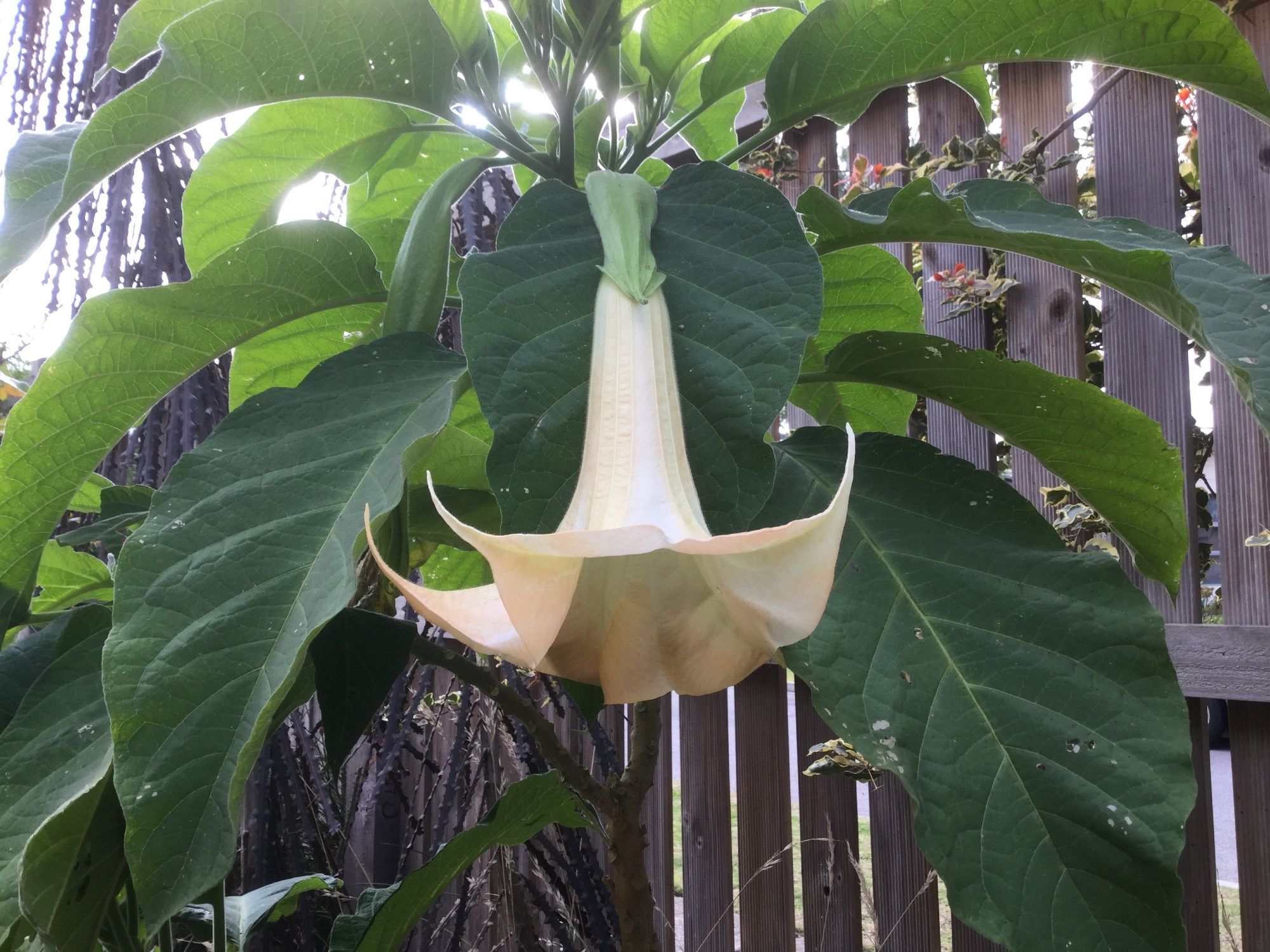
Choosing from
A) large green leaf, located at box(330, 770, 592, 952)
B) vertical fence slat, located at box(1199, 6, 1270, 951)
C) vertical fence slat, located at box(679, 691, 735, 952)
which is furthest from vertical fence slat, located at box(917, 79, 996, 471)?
large green leaf, located at box(330, 770, 592, 952)

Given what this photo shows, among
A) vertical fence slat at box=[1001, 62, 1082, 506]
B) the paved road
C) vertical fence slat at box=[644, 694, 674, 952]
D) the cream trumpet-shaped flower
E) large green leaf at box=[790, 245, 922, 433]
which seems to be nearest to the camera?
the cream trumpet-shaped flower

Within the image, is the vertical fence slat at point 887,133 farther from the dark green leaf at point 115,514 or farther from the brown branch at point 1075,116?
the dark green leaf at point 115,514

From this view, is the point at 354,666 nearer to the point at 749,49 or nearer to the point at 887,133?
the point at 749,49

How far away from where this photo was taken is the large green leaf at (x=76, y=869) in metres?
0.43

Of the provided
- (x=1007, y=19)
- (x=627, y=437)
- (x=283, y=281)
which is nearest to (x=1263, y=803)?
(x=1007, y=19)

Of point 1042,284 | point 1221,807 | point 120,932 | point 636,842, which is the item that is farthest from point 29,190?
point 1221,807

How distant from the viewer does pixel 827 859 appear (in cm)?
142

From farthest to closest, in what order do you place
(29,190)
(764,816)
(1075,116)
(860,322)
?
1. (764,816)
2. (1075,116)
3. (860,322)
4. (29,190)

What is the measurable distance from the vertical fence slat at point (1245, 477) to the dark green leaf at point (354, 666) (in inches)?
38.2

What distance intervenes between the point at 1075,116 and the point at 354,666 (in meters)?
1.13

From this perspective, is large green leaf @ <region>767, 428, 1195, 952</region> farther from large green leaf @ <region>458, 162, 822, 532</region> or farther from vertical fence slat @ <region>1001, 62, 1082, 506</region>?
vertical fence slat @ <region>1001, 62, 1082, 506</region>

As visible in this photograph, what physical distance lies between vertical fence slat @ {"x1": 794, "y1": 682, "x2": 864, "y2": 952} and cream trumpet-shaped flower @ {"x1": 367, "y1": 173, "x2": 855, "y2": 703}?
3.58 feet

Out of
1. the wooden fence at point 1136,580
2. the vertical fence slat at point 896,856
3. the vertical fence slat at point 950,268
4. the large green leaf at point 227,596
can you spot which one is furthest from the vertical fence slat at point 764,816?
the large green leaf at point 227,596

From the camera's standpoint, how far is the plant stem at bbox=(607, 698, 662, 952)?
644 mm
